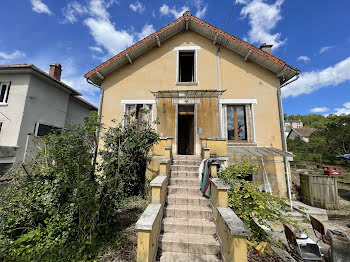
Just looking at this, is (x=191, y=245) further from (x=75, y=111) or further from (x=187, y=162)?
(x=75, y=111)

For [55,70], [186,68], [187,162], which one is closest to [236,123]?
[187,162]

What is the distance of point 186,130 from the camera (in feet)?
31.2

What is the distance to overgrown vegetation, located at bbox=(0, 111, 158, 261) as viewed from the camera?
2969 millimetres

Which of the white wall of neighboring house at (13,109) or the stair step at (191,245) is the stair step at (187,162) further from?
the white wall of neighboring house at (13,109)

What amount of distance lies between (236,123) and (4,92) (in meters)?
15.7

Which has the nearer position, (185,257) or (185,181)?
(185,257)

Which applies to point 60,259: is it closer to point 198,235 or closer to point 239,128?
point 198,235

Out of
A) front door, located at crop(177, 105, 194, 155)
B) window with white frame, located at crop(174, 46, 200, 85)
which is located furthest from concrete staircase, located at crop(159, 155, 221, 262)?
window with white frame, located at crop(174, 46, 200, 85)

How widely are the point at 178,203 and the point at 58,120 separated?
13257 mm

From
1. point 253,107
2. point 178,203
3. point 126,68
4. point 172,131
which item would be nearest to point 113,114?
point 126,68

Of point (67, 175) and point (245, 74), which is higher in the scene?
point (245, 74)

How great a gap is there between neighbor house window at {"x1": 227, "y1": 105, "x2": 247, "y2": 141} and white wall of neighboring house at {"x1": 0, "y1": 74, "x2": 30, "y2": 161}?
43.9 ft

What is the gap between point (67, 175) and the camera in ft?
11.4

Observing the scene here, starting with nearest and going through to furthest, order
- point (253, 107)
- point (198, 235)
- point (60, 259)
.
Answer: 1. point (60, 259)
2. point (198, 235)
3. point (253, 107)
